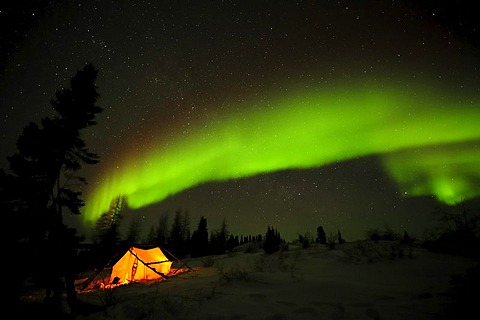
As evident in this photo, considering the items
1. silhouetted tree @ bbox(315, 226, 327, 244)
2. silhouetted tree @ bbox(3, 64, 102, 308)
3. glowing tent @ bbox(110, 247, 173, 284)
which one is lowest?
glowing tent @ bbox(110, 247, 173, 284)

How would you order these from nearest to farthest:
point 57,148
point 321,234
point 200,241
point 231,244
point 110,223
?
point 57,148, point 321,234, point 110,223, point 200,241, point 231,244

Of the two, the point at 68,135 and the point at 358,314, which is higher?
the point at 68,135

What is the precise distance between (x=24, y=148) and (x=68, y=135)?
2152mm

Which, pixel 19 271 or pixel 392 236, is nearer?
pixel 19 271

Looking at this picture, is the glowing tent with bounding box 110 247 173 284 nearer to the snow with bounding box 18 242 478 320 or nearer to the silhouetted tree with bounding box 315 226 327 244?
the snow with bounding box 18 242 478 320

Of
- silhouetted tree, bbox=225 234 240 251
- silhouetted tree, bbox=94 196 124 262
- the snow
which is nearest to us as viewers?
the snow

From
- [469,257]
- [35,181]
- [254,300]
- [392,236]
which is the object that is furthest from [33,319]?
[392,236]

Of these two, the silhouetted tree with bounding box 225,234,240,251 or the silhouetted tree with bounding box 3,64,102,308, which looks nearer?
the silhouetted tree with bounding box 3,64,102,308

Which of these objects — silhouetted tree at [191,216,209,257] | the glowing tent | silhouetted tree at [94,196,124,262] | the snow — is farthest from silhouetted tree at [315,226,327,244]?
silhouetted tree at [94,196,124,262]

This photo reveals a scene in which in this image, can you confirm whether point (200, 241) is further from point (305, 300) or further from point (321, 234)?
point (305, 300)

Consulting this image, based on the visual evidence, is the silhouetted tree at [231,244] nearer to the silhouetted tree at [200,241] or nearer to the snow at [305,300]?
the silhouetted tree at [200,241]

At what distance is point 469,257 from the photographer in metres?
10.7

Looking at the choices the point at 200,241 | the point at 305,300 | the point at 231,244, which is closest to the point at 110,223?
the point at 200,241

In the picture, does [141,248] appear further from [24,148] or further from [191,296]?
[191,296]
